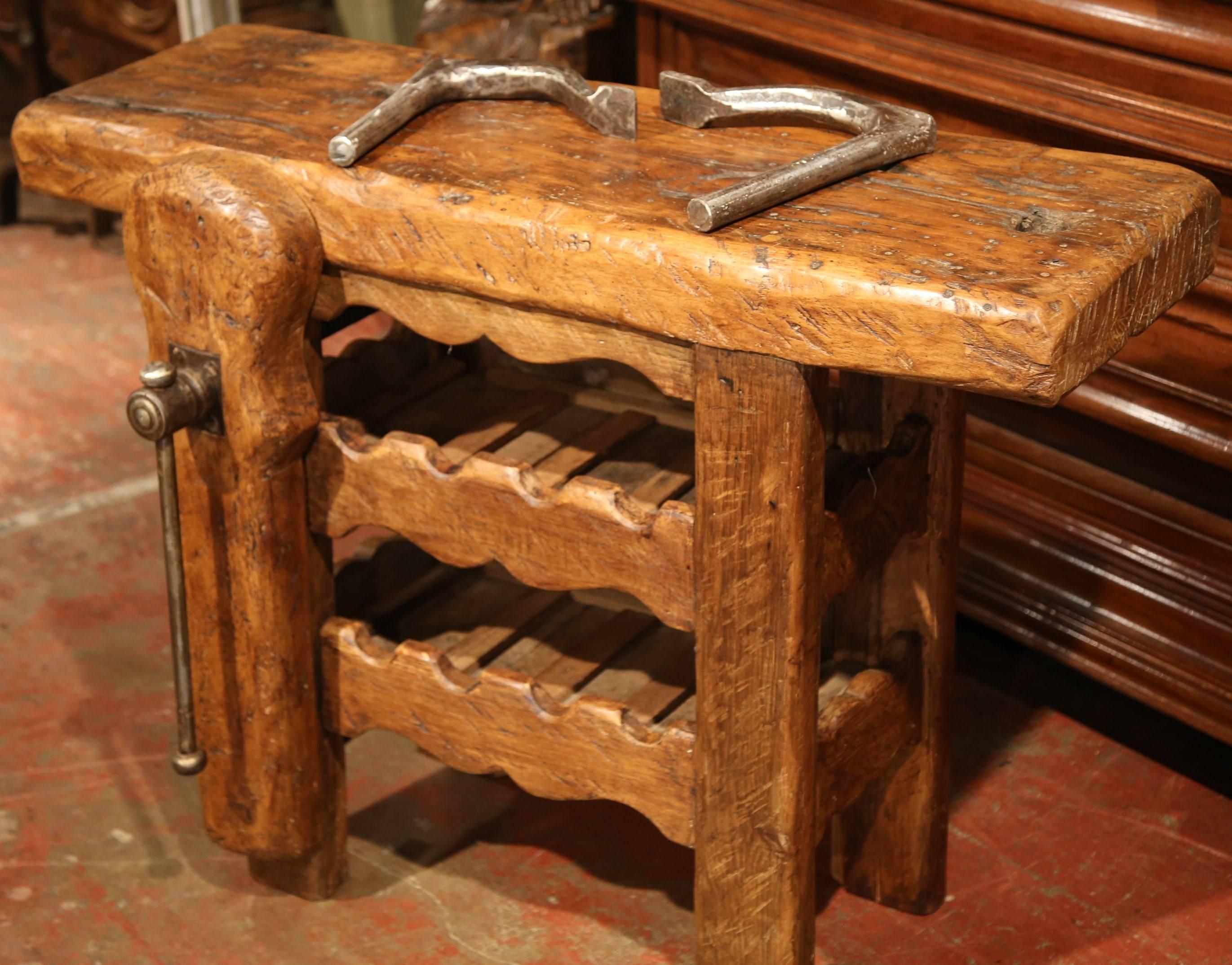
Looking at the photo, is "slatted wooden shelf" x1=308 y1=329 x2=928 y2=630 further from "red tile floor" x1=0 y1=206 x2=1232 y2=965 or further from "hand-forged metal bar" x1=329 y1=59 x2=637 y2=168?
"red tile floor" x1=0 y1=206 x2=1232 y2=965

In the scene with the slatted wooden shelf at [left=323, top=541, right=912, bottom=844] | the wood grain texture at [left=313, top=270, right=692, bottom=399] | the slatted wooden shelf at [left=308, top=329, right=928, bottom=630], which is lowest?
the slatted wooden shelf at [left=323, top=541, right=912, bottom=844]

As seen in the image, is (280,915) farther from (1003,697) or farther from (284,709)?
(1003,697)

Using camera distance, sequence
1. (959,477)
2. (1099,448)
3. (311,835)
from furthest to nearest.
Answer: (1099,448), (311,835), (959,477)

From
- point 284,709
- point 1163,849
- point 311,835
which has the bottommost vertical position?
point 1163,849

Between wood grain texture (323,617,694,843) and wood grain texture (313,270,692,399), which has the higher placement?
wood grain texture (313,270,692,399)

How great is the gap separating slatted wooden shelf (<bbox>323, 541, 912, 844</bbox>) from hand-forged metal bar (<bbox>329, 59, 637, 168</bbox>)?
1.95 ft

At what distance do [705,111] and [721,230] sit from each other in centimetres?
35

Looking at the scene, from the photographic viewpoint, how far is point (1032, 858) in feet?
7.20

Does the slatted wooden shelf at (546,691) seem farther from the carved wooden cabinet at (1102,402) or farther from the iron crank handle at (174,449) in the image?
the carved wooden cabinet at (1102,402)

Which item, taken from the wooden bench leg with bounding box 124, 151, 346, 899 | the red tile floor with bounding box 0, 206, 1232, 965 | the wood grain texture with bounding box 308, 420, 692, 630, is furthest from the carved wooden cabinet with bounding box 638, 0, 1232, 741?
the wooden bench leg with bounding box 124, 151, 346, 899

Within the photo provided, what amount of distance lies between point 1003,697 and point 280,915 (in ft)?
3.83

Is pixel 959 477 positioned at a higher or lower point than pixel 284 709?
higher

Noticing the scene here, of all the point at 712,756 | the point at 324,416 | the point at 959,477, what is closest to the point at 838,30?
the point at 959,477

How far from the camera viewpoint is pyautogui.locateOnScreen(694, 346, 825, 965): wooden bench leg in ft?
5.05
